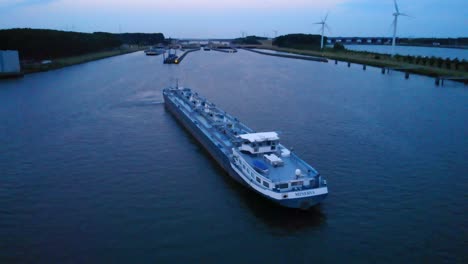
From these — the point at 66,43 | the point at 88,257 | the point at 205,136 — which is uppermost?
the point at 66,43

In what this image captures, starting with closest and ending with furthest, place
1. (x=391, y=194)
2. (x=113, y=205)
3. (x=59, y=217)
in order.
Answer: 1. (x=59, y=217)
2. (x=113, y=205)
3. (x=391, y=194)

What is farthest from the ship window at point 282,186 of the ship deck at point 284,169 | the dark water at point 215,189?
the dark water at point 215,189

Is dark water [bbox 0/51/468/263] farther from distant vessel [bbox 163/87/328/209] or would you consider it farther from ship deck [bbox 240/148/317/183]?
ship deck [bbox 240/148/317/183]

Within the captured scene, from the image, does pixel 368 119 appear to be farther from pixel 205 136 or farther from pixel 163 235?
pixel 163 235

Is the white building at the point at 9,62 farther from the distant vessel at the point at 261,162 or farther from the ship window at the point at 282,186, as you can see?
the ship window at the point at 282,186

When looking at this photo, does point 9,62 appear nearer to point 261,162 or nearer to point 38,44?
point 38,44

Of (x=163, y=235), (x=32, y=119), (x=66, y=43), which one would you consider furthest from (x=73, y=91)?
(x=66, y=43)
